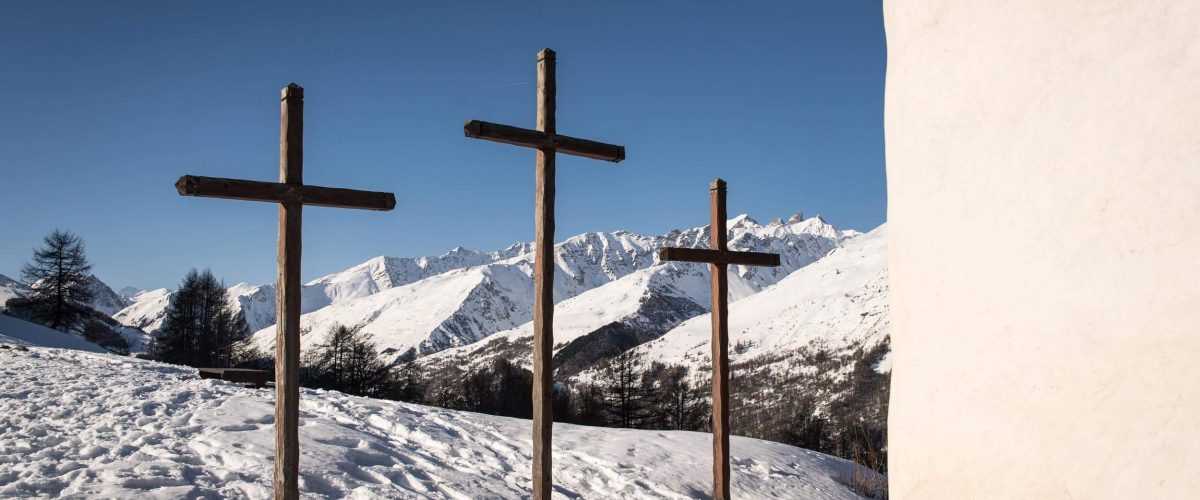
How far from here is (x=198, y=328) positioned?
45531 mm

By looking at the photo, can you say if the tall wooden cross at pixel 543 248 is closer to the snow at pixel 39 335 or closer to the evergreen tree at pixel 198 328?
the snow at pixel 39 335

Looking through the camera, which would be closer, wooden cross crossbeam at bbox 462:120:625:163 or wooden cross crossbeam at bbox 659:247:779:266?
wooden cross crossbeam at bbox 462:120:625:163

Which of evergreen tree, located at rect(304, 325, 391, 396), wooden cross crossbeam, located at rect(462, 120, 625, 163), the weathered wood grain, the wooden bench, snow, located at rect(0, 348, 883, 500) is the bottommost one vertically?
evergreen tree, located at rect(304, 325, 391, 396)

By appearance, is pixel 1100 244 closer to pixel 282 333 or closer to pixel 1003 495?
pixel 1003 495

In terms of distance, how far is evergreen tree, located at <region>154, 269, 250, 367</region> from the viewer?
42.3 meters

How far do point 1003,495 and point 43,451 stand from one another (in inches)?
341

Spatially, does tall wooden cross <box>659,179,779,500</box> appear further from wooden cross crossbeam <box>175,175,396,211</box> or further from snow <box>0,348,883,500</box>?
wooden cross crossbeam <box>175,175,396,211</box>

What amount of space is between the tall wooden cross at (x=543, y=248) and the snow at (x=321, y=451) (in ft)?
3.55

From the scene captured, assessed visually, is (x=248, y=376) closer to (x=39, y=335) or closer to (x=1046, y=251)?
(x=1046, y=251)

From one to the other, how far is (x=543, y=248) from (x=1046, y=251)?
5716 mm

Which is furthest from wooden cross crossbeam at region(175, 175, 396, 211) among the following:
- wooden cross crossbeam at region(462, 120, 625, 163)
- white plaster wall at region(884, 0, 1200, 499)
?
white plaster wall at region(884, 0, 1200, 499)

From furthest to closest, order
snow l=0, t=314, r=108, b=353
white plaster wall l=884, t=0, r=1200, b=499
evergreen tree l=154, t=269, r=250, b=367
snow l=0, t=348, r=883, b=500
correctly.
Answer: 1. evergreen tree l=154, t=269, r=250, b=367
2. snow l=0, t=314, r=108, b=353
3. snow l=0, t=348, r=883, b=500
4. white plaster wall l=884, t=0, r=1200, b=499

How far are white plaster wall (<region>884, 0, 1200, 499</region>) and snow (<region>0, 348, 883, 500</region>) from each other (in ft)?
20.3

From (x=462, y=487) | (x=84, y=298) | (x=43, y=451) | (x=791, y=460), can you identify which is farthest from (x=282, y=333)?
(x=84, y=298)
